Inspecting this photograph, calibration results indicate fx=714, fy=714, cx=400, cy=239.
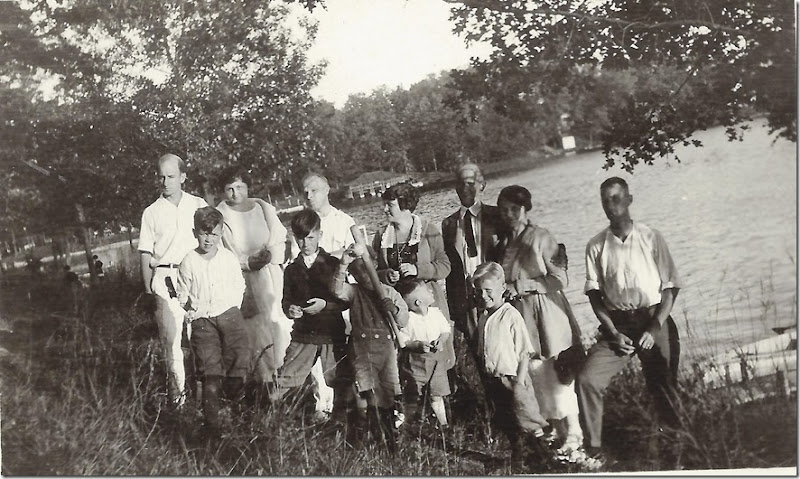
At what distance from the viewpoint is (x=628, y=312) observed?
390cm

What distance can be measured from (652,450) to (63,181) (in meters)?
3.85

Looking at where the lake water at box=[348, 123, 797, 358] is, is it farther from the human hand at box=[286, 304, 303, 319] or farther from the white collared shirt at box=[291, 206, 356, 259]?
the human hand at box=[286, 304, 303, 319]

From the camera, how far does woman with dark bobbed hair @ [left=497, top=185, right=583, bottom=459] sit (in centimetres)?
396

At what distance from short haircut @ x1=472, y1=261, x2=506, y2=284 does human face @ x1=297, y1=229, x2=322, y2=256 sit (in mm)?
920

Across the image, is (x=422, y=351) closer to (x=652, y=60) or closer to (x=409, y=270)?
(x=409, y=270)

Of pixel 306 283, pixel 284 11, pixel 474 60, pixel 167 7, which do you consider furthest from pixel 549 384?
pixel 167 7

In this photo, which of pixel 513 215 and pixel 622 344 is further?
pixel 513 215

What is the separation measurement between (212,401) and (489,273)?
1.77 meters

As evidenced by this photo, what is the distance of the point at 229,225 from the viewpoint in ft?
13.8

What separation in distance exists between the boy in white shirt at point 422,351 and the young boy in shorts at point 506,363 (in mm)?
231

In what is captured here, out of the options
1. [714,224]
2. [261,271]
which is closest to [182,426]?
[261,271]

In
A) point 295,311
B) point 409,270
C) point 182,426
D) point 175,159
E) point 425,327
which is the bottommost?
point 182,426

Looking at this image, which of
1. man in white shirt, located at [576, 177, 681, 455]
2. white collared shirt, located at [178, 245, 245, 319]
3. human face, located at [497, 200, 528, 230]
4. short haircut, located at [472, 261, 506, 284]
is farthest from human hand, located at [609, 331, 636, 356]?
white collared shirt, located at [178, 245, 245, 319]

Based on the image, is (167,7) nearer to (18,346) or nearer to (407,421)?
(18,346)
